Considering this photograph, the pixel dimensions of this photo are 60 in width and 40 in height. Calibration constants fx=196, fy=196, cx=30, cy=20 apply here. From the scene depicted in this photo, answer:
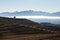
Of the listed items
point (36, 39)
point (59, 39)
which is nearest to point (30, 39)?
point (36, 39)

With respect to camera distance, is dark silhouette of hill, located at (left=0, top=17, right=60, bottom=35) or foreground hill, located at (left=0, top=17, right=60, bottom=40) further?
dark silhouette of hill, located at (left=0, top=17, right=60, bottom=35)

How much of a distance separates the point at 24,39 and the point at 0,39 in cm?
615

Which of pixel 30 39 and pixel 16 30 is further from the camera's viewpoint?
pixel 16 30

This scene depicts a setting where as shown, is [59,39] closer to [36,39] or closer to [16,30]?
[36,39]

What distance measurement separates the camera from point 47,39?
51406mm

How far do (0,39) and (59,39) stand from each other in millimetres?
15718

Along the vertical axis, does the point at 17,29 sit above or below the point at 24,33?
above

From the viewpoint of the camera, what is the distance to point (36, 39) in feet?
165

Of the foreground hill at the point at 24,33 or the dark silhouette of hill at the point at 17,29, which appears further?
the dark silhouette of hill at the point at 17,29

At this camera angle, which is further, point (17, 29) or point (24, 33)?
point (17, 29)

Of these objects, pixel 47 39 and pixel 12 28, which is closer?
pixel 47 39

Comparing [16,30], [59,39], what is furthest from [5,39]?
[16,30]

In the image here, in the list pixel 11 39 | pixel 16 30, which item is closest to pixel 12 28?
pixel 16 30

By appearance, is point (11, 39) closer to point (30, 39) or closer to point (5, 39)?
point (5, 39)
